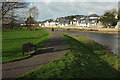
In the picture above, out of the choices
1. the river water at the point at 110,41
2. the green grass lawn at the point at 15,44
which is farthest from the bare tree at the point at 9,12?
the river water at the point at 110,41

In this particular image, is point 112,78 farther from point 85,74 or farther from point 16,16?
point 16,16

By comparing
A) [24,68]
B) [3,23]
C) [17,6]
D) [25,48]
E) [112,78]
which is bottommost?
[112,78]

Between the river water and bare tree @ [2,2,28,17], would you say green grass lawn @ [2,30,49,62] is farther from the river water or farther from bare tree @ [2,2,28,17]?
the river water

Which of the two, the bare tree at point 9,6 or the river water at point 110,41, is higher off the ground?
the bare tree at point 9,6

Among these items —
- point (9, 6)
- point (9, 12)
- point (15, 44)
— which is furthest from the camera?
point (15, 44)

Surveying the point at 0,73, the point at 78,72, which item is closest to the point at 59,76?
the point at 78,72

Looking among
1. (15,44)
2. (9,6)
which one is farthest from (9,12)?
(15,44)

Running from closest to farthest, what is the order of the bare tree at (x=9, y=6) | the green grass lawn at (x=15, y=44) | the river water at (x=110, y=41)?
the green grass lawn at (x=15, y=44)
the bare tree at (x=9, y=6)
the river water at (x=110, y=41)

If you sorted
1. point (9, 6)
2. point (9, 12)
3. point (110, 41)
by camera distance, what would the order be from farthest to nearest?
point (110, 41), point (9, 12), point (9, 6)

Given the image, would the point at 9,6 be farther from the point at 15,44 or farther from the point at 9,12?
the point at 15,44

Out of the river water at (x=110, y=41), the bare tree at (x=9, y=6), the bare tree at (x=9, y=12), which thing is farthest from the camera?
the river water at (x=110, y=41)

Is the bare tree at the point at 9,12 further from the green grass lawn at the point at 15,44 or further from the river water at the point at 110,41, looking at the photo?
the river water at the point at 110,41

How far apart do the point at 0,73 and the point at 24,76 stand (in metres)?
1.95

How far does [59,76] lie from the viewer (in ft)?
27.6
